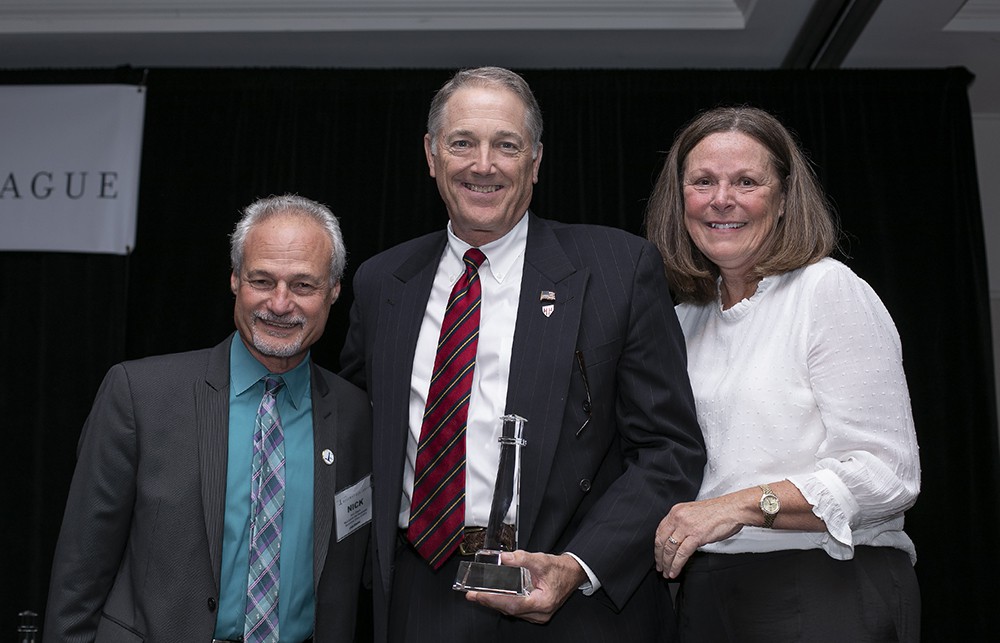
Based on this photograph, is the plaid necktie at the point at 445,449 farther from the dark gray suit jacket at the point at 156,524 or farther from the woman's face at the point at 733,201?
the woman's face at the point at 733,201

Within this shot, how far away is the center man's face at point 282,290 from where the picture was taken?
90.4 inches

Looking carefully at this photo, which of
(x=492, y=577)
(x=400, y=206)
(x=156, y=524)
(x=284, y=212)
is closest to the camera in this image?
(x=492, y=577)

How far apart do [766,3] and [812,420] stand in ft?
10.5

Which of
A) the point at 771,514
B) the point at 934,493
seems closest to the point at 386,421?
the point at 771,514

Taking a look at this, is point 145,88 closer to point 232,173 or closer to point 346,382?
point 232,173

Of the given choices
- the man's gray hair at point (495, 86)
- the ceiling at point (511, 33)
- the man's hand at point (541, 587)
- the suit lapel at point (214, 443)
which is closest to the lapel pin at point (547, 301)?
the man's gray hair at point (495, 86)

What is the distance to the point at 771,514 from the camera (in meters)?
1.87

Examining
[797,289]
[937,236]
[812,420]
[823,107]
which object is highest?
[823,107]

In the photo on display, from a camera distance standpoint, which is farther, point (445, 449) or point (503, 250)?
point (503, 250)

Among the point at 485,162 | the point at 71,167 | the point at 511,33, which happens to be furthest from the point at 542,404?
the point at 71,167

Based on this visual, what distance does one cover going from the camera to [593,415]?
2.03 m

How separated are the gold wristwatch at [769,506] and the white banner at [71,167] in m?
4.11

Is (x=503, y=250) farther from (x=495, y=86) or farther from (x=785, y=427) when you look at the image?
(x=785, y=427)

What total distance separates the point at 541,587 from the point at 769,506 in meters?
0.46
